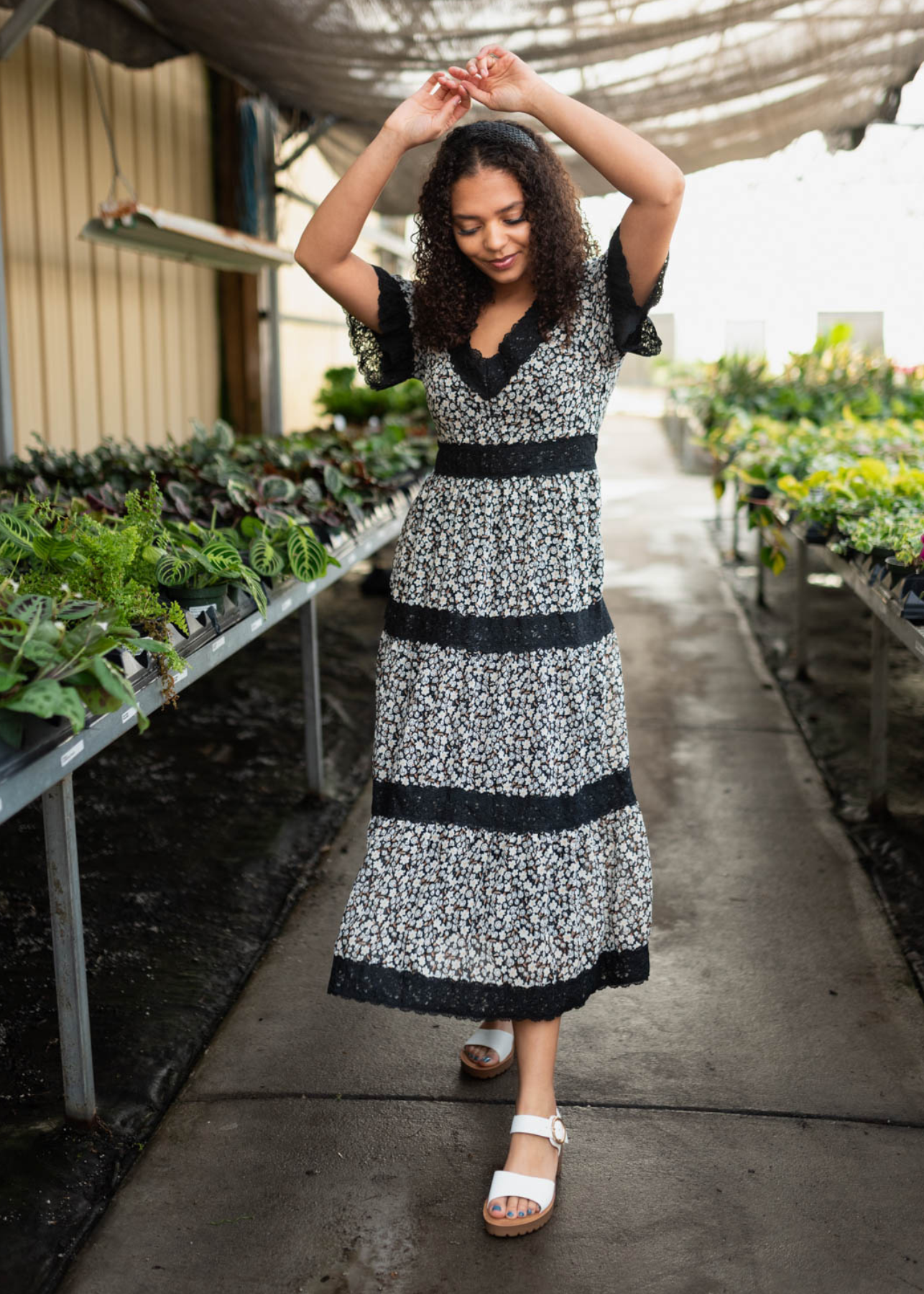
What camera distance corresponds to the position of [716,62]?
496 cm

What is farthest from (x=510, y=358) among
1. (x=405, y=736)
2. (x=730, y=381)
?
(x=730, y=381)

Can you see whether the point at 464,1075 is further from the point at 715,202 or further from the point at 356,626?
the point at 715,202

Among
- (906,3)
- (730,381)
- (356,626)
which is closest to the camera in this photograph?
(906,3)

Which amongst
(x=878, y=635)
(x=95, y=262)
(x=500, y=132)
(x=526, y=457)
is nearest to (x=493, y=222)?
(x=500, y=132)

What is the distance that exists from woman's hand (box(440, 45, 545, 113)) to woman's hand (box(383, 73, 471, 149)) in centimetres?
5

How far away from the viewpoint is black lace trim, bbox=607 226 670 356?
1.92 metres

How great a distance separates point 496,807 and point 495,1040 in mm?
628

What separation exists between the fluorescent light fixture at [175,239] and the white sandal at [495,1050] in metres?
A: 3.55

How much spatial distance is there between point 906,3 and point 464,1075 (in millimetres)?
3945

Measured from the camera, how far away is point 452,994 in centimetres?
201

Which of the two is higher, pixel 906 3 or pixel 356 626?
pixel 906 3

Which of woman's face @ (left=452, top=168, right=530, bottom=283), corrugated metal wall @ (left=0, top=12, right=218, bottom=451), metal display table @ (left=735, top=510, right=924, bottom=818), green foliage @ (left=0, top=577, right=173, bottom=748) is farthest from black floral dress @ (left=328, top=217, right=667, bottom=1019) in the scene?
corrugated metal wall @ (left=0, top=12, right=218, bottom=451)

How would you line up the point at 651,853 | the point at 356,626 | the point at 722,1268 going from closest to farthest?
the point at 722,1268 < the point at 651,853 < the point at 356,626

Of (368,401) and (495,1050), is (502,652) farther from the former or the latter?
(368,401)
